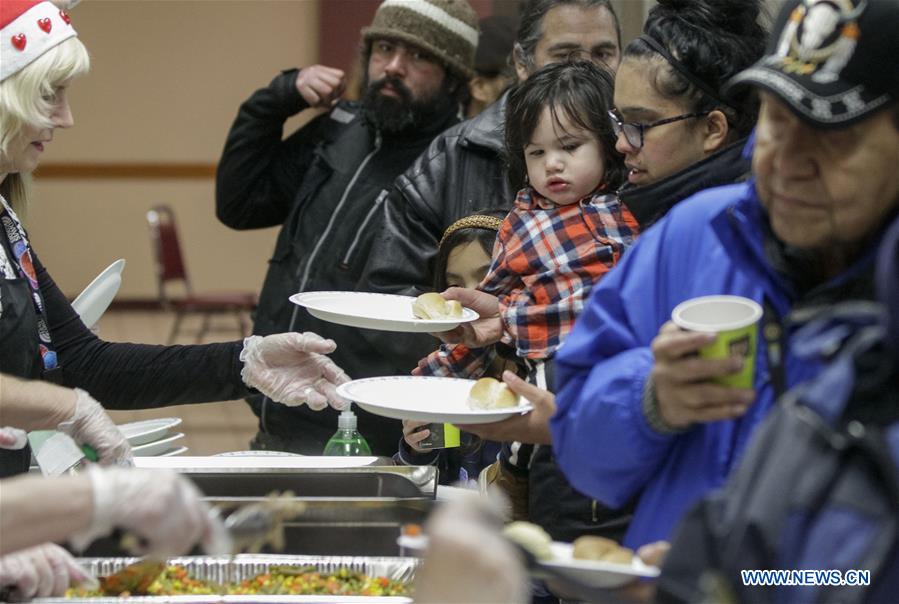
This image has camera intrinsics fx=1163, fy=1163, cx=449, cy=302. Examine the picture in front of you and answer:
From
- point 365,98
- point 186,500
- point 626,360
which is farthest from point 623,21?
point 186,500

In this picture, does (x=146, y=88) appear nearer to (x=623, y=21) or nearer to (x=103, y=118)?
(x=103, y=118)

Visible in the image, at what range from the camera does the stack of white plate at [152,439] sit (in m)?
2.62

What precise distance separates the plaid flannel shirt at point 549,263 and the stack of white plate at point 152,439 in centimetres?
71

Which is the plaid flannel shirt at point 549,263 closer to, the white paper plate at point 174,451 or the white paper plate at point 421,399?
the white paper plate at point 421,399

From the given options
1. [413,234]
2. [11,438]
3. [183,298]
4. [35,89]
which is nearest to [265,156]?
[413,234]

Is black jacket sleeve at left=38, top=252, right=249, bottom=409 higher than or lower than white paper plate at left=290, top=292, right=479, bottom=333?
lower

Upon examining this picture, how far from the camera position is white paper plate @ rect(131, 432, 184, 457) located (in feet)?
8.55

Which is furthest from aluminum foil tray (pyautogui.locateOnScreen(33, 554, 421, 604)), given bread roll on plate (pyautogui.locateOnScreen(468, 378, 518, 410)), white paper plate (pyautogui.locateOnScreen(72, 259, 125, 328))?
white paper plate (pyautogui.locateOnScreen(72, 259, 125, 328))

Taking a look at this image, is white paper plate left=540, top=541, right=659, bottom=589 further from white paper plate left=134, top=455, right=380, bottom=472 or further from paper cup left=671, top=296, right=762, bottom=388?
white paper plate left=134, top=455, right=380, bottom=472

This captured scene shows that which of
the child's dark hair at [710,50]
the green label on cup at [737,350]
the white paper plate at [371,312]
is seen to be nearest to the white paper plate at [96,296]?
the white paper plate at [371,312]

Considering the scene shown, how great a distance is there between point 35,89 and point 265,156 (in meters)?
1.55

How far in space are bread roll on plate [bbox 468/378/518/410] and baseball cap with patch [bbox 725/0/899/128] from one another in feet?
2.59

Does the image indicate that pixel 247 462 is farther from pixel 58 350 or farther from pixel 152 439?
pixel 58 350

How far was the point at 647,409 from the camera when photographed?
1.43m
